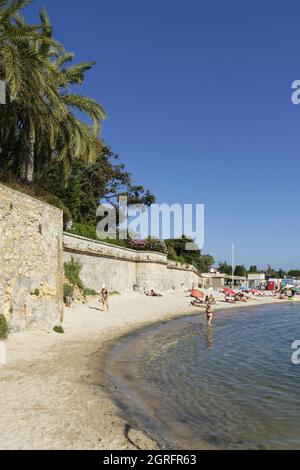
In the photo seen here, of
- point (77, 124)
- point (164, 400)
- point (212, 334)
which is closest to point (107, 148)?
point (77, 124)

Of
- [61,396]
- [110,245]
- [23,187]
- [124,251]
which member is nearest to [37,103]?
[23,187]

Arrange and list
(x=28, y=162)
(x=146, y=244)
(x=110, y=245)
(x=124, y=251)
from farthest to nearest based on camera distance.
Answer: (x=146, y=244) < (x=124, y=251) < (x=110, y=245) < (x=28, y=162)

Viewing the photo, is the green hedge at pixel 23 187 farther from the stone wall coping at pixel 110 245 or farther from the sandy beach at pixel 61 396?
the stone wall coping at pixel 110 245

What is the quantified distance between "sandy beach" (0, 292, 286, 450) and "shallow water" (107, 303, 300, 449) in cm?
50

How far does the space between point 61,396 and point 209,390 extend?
141 inches

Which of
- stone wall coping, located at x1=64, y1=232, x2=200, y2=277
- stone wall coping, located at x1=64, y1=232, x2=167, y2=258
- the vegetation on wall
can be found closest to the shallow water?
the vegetation on wall

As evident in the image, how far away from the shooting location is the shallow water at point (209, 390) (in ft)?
23.1

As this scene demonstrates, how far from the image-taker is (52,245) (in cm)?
1591

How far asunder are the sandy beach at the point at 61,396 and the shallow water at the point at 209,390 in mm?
500

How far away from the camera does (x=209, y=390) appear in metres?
9.93

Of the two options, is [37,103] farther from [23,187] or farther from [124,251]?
[124,251]

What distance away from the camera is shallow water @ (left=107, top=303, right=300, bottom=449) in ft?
23.1
